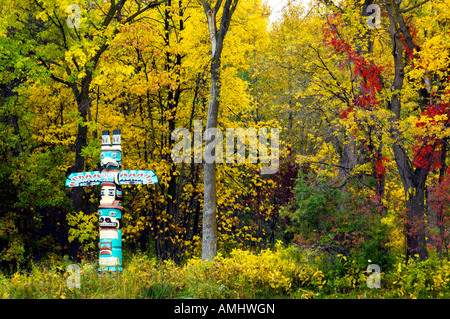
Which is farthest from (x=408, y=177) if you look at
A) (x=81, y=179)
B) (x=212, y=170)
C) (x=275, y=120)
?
(x=81, y=179)

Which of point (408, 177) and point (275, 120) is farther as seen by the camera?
point (275, 120)

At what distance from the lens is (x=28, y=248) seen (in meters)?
19.1

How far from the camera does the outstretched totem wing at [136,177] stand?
32.2 ft

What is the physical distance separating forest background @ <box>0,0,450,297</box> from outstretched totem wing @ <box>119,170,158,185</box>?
7.18 ft

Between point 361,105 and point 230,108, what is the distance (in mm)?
4629

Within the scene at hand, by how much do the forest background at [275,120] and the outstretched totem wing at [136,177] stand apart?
2.19 metres

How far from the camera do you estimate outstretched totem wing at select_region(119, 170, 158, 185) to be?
9820 mm

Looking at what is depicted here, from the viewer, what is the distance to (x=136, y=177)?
32.7 ft

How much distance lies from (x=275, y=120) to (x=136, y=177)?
22.4ft

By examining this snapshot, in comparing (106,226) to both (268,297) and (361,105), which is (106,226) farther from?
(361,105)

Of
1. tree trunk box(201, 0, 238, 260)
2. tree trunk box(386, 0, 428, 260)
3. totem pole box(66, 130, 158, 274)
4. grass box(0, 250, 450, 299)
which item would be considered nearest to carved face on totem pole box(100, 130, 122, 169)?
totem pole box(66, 130, 158, 274)

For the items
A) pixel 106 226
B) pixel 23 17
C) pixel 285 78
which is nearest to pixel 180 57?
pixel 285 78

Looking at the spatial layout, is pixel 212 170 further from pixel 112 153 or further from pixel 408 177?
pixel 408 177

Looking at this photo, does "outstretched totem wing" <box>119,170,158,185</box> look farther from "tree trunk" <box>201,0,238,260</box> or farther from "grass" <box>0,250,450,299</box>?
"tree trunk" <box>201,0,238,260</box>
